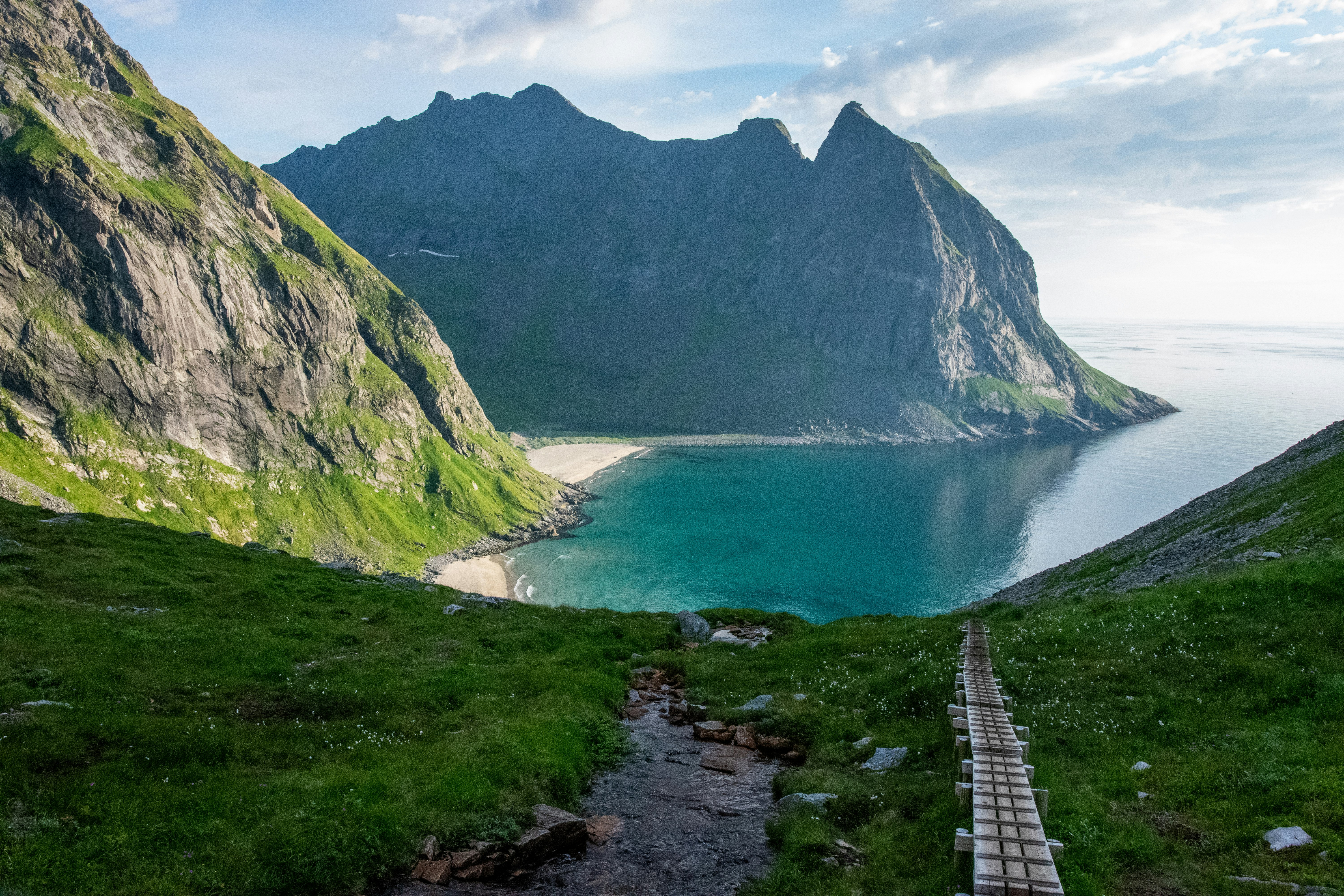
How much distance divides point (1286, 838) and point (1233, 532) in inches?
1711

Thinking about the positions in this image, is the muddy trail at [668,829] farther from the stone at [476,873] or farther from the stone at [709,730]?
the stone at [709,730]

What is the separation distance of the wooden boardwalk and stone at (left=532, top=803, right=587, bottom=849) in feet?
30.9

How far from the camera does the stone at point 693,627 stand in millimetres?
45344

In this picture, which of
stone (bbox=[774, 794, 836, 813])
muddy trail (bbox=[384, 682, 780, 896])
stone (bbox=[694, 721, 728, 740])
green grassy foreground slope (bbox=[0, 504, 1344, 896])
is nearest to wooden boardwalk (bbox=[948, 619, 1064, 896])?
green grassy foreground slope (bbox=[0, 504, 1344, 896])

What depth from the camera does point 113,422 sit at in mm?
115188

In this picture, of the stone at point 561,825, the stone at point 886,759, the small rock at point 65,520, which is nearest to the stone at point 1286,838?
the stone at point 886,759

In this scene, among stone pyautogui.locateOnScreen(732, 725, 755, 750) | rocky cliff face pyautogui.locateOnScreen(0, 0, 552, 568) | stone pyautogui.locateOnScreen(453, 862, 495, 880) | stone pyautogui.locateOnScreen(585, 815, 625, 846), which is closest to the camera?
stone pyautogui.locateOnScreen(453, 862, 495, 880)

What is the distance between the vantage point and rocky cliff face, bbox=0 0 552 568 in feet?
365

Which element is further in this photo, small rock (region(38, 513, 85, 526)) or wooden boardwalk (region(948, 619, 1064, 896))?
small rock (region(38, 513, 85, 526))

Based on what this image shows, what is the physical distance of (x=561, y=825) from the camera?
1722 centimetres

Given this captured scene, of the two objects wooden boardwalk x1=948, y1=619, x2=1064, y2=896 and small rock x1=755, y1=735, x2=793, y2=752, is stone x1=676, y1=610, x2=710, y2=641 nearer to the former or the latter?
small rock x1=755, y1=735, x2=793, y2=752

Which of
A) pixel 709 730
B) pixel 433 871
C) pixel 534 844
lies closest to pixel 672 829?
pixel 534 844

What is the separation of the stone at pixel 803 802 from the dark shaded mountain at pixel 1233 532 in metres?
28.2

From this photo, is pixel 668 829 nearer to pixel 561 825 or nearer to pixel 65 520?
pixel 561 825
